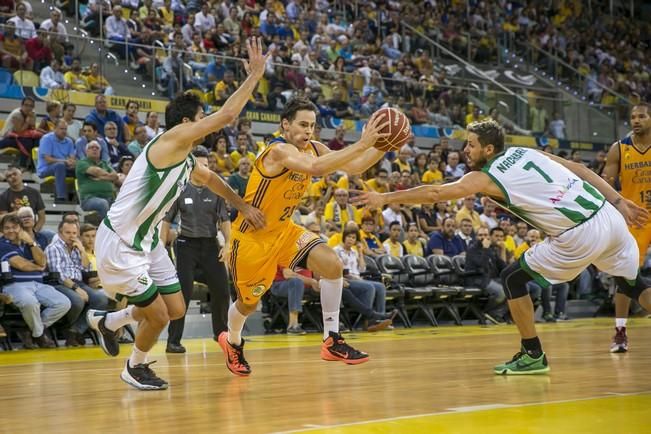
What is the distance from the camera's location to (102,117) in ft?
47.6

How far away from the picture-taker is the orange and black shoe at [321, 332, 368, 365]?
7.16 m

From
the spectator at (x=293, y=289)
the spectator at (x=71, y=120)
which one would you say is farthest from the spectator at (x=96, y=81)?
the spectator at (x=293, y=289)

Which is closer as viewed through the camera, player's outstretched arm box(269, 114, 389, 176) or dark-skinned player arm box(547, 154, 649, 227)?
player's outstretched arm box(269, 114, 389, 176)

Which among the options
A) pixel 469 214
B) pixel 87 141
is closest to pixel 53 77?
pixel 87 141

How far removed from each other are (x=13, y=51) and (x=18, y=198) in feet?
10.9

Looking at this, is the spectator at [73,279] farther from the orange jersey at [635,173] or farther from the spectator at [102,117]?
the orange jersey at [635,173]

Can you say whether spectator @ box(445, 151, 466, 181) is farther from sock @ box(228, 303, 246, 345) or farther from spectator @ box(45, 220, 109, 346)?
sock @ box(228, 303, 246, 345)

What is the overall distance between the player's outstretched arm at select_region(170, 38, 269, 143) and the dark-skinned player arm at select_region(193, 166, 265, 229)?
31.0 inches

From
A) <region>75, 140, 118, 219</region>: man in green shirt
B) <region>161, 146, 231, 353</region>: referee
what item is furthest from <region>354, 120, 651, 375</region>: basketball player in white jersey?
<region>75, 140, 118, 219</region>: man in green shirt

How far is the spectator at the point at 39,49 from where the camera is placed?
14672mm

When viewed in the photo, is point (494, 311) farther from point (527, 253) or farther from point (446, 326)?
point (527, 253)

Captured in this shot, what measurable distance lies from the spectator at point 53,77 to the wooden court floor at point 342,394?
6.11m

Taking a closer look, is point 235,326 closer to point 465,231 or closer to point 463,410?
point 463,410

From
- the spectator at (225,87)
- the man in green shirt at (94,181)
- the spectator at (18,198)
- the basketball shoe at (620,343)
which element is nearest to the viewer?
the basketball shoe at (620,343)
